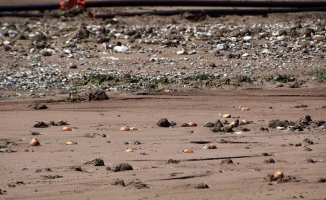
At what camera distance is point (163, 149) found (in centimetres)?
682

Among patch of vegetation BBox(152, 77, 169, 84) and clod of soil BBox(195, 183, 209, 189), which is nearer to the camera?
clod of soil BBox(195, 183, 209, 189)

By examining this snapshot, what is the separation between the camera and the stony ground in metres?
5.66

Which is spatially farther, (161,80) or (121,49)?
(121,49)

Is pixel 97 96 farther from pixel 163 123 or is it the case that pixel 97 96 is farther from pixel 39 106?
pixel 163 123

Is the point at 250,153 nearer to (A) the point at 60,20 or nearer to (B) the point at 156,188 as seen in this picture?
(B) the point at 156,188

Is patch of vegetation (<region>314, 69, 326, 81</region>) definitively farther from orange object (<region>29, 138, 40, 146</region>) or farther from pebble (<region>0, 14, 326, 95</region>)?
orange object (<region>29, 138, 40, 146</region>)

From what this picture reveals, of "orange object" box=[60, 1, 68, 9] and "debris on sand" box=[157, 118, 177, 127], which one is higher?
"orange object" box=[60, 1, 68, 9]

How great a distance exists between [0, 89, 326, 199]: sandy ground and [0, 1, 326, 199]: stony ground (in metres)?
0.02

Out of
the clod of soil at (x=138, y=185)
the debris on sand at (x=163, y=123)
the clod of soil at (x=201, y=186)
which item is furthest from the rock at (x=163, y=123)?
the clod of soil at (x=201, y=186)

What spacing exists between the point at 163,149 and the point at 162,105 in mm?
2446

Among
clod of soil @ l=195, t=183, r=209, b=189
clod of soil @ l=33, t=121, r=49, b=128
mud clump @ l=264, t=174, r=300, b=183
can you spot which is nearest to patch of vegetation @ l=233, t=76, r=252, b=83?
clod of soil @ l=33, t=121, r=49, b=128

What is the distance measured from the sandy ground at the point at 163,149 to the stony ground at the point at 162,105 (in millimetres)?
15

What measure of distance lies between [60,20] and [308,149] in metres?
10.5

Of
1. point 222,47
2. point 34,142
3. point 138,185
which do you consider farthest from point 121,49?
point 138,185
